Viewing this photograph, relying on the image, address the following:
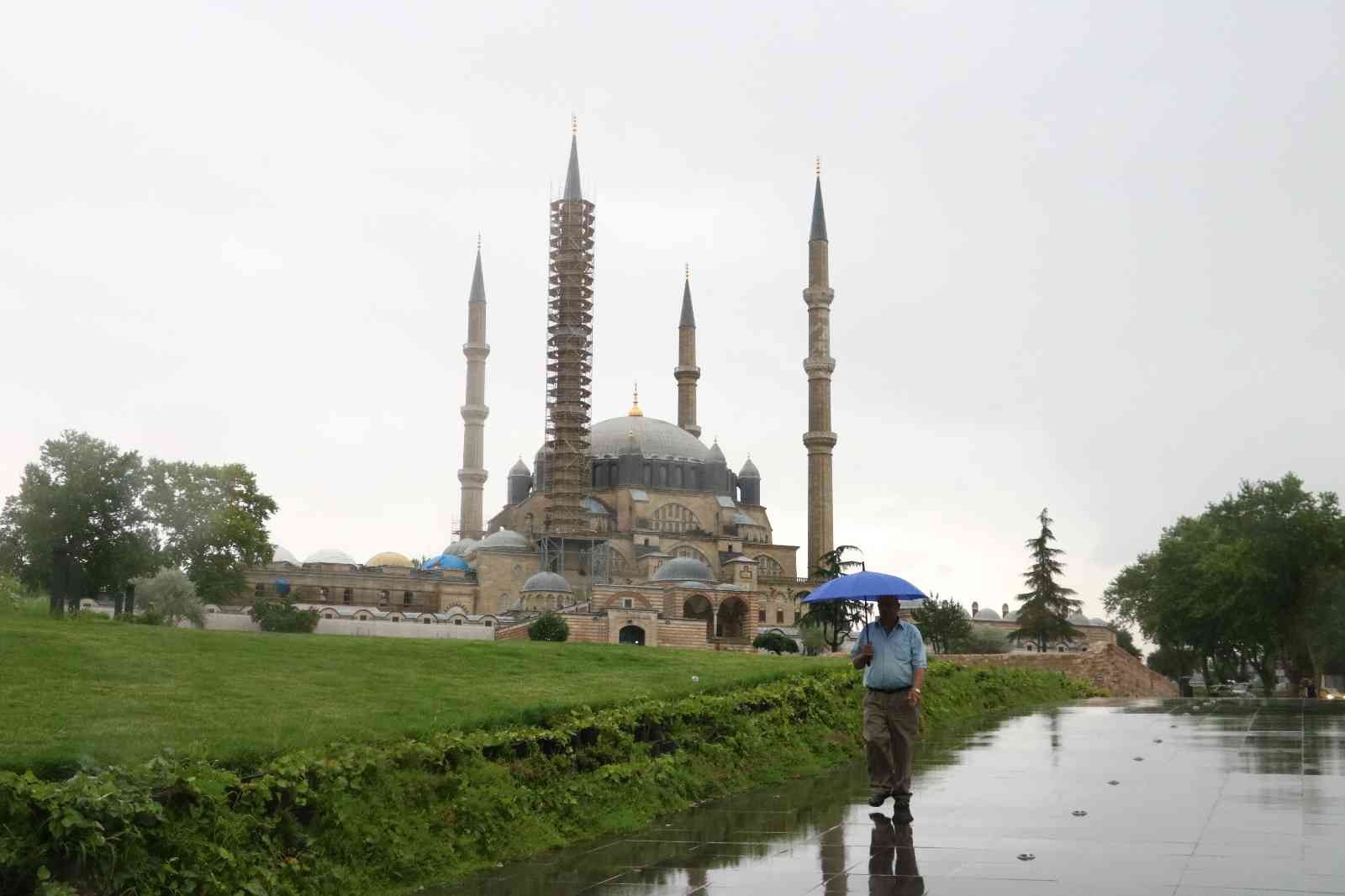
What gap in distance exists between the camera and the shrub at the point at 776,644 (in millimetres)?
55750

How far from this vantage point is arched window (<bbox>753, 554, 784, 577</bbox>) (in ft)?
254

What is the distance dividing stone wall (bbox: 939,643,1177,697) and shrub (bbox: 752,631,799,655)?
18.7 m

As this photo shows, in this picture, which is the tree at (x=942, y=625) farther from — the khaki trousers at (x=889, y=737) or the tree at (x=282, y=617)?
the khaki trousers at (x=889, y=737)

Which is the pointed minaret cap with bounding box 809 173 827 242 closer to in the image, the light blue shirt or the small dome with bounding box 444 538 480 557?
the small dome with bounding box 444 538 480 557

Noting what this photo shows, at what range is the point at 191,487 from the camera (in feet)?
169

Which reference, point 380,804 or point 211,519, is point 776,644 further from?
point 380,804

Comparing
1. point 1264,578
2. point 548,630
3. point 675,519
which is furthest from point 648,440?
point 1264,578

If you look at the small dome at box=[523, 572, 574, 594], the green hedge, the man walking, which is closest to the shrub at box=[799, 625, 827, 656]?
the small dome at box=[523, 572, 574, 594]

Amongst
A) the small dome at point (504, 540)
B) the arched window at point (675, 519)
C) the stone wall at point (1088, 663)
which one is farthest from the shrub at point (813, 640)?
the stone wall at point (1088, 663)

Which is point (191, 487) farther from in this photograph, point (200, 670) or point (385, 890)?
point (385, 890)

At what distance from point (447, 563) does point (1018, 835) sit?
66575mm

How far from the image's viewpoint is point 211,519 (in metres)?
51.9

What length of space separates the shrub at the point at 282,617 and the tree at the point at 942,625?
2671 centimetres

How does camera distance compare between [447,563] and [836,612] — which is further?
[447,563]
